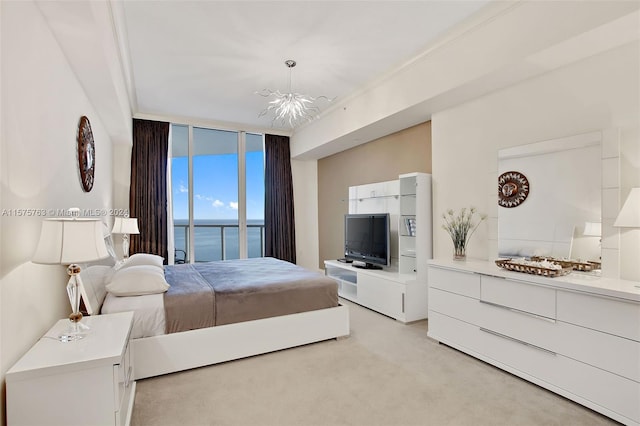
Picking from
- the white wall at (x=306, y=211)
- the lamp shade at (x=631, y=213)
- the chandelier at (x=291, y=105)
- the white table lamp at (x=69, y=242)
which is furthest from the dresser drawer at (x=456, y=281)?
the white wall at (x=306, y=211)

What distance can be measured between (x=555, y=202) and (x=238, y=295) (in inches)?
109

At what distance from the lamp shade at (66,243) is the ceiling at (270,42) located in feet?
6.18

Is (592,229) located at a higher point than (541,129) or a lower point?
lower

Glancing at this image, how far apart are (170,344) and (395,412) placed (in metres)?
1.75

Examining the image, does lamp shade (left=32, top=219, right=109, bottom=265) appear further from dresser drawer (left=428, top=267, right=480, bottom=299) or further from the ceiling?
dresser drawer (left=428, top=267, right=480, bottom=299)

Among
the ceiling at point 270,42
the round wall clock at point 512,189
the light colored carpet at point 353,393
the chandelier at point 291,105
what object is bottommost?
the light colored carpet at point 353,393

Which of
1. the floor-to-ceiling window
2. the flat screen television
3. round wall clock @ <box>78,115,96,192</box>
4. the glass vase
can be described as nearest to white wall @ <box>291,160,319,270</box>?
the floor-to-ceiling window

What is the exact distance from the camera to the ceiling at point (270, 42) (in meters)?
2.69

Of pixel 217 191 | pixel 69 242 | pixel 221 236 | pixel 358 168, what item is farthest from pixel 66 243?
pixel 217 191

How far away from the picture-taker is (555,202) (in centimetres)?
274

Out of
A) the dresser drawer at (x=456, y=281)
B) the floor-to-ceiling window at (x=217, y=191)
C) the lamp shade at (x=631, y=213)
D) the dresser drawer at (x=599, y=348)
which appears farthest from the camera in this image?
the floor-to-ceiling window at (x=217, y=191)

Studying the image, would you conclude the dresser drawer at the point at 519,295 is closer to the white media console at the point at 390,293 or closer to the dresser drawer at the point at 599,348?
the dresser drawer at the point at 599,348

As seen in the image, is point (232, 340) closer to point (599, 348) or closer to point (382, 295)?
point (382, 295)

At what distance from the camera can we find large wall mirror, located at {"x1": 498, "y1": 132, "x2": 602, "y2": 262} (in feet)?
8.25
